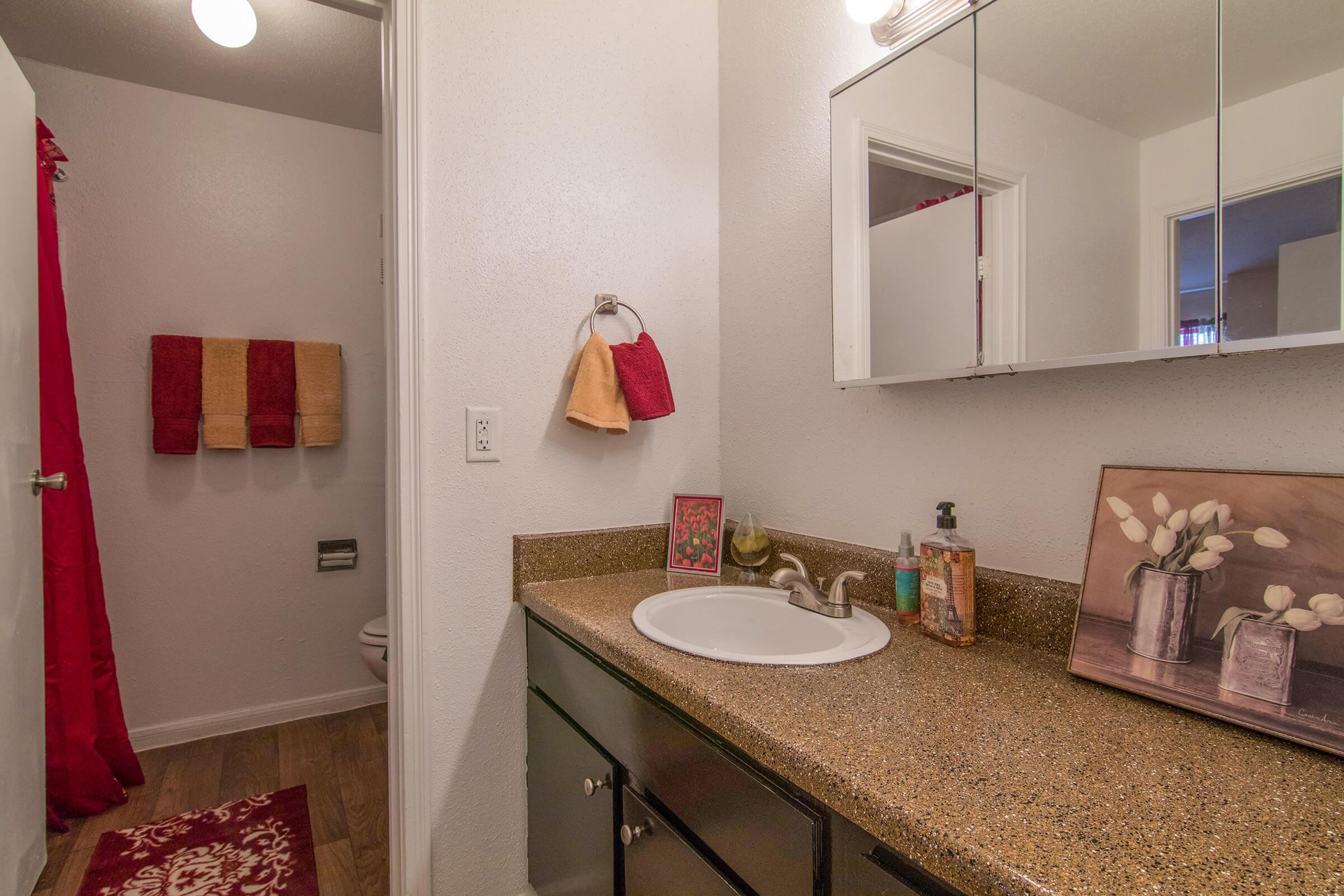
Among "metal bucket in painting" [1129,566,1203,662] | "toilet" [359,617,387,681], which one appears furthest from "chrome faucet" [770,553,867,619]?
"toilet" [359,617,387,681]

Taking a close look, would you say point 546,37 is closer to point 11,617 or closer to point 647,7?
point 647,7

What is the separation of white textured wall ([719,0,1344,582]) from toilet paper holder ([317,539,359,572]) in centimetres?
175

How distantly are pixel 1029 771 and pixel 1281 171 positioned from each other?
676mm

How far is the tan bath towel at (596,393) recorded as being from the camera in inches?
55.4

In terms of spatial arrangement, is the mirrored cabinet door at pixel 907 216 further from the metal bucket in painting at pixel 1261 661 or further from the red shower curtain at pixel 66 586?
the red shower curtain at pixel 66 586

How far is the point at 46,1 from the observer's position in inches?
74.9

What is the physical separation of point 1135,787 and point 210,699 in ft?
9.37

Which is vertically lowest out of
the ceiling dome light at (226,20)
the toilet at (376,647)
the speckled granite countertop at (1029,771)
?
the toilet at (376,647)

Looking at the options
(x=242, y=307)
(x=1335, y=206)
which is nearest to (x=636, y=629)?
(x=1335, y=206)

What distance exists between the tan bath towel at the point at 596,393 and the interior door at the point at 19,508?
1.12 m

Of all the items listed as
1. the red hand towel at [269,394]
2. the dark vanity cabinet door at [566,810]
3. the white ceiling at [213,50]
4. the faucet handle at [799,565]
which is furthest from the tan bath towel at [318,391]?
the faucet handle at [799,565]

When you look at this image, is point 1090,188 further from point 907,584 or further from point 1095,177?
point 907,584

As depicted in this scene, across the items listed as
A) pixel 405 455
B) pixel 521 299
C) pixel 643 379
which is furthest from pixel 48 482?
pixel 643 379

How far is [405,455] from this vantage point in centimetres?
129
